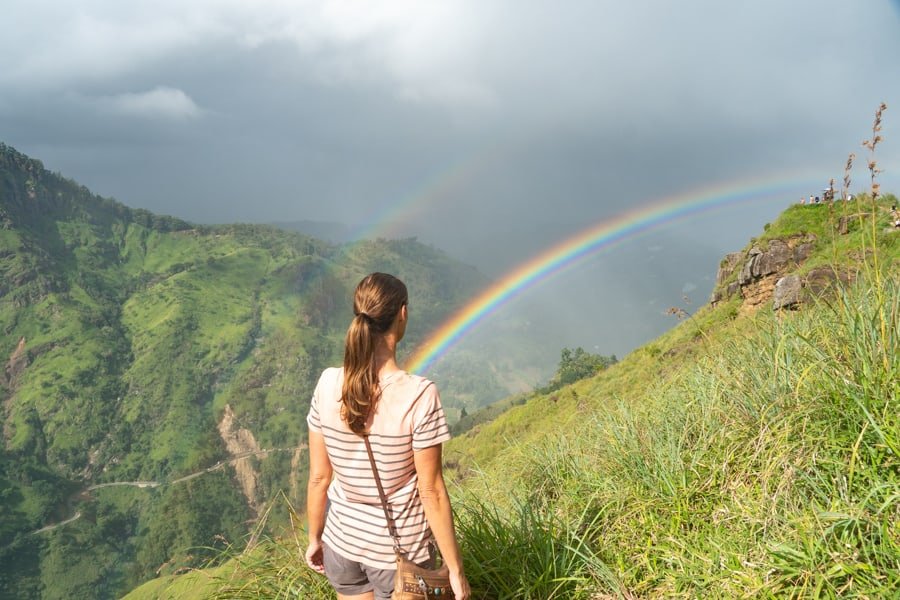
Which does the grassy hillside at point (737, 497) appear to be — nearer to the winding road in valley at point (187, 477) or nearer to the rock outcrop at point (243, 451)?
the rock outcrop at point (243, 451)

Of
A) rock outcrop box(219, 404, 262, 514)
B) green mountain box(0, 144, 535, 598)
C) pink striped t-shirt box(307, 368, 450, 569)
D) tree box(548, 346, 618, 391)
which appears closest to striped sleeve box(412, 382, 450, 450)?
pink striped t-shirt box(307, 368, 450, 569)

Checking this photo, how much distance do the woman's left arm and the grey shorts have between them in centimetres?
22

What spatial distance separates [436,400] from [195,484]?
157m

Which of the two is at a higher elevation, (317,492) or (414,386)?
(414,386)

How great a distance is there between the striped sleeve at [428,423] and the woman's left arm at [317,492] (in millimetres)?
549

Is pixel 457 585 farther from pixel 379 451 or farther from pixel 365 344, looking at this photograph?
pixel 365 344

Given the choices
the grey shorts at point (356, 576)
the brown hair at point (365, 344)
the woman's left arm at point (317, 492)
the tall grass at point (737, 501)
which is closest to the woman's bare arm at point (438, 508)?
the grey shorts at point (356, 576)

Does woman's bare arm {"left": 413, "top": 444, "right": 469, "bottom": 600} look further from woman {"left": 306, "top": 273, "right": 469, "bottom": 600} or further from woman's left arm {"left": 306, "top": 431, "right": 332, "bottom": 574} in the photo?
woman's left arm {"left": 306, "top": 431, "right": 332, "bottom": 574}

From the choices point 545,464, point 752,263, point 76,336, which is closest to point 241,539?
point 545,464

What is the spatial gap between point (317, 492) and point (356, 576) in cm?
45

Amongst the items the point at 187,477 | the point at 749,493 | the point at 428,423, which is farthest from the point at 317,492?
the point at 187,477

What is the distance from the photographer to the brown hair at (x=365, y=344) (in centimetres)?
238

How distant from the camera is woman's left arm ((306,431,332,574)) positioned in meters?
2.71

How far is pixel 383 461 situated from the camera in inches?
96.2
